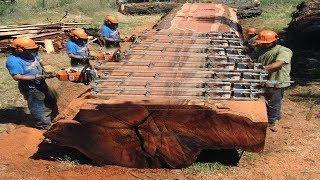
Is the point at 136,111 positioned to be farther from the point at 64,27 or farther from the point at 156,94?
the point at 64,27

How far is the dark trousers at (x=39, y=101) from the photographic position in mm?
7438

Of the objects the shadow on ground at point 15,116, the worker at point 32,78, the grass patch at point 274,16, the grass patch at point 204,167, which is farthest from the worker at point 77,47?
the grass patch at point 274,16

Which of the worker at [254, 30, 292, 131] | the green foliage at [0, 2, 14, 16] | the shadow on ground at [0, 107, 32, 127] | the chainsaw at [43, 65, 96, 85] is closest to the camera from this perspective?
the chainsaw at [43, 65, 96, 85]

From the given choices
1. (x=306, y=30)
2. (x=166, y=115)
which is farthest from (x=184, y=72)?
(x=306, y=30)

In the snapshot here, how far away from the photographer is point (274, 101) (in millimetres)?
7301

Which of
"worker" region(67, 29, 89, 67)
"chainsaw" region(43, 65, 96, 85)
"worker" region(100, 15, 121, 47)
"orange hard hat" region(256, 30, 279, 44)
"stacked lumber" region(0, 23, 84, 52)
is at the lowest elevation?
"stacked lumber" region(0, 23, 84, 52)

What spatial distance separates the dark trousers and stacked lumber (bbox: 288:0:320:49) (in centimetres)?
777

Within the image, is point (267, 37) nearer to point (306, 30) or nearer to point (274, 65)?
point (274, 65)

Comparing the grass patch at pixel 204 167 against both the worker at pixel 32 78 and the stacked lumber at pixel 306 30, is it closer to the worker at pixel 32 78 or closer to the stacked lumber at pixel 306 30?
the worker at pixel 32 78

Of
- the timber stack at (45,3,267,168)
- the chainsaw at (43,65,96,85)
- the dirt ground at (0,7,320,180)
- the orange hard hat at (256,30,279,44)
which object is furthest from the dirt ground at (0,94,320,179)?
the orange hard hat at (256,30,279,44)

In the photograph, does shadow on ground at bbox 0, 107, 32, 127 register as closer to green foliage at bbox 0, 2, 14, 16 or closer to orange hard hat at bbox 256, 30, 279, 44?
orange hard hat at bbox 256, 30, 279, 44

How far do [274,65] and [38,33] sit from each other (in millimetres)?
9127

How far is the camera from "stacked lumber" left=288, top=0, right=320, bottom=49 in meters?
12.2

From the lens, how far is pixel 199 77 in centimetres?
627
